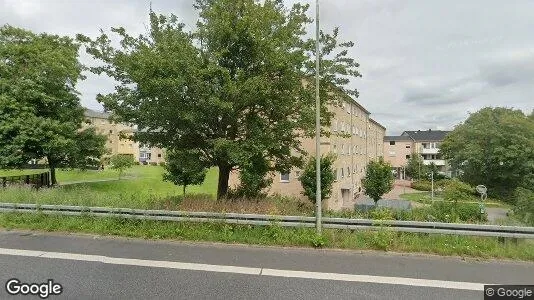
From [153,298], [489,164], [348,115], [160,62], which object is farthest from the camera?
[489,164]

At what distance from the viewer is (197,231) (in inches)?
299

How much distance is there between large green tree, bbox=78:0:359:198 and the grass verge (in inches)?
88.9

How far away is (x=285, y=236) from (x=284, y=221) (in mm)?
398

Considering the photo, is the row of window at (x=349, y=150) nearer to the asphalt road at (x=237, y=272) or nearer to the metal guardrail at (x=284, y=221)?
the metal guardrail at (x=284, y=221)

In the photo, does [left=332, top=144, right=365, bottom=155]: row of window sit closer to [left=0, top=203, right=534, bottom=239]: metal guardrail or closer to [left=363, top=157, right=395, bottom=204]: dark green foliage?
[left=363, top=157, right=395, bottom=204]: dark green foliage

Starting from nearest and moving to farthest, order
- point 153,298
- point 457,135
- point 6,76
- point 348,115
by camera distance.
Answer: point 153,298
point 6,76
point 348,115
point 457,135

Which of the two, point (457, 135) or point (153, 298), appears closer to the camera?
point (153, 298)

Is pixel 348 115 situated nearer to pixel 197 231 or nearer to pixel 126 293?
pixel 197 231

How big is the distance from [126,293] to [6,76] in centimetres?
2240

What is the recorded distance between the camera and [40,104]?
799 inches

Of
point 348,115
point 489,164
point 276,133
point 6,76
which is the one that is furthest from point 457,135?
point 6,76

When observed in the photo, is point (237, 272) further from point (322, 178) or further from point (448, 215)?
point (322, 178)

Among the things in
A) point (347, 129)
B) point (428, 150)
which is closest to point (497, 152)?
point (347, 129)

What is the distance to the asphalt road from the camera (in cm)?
472
